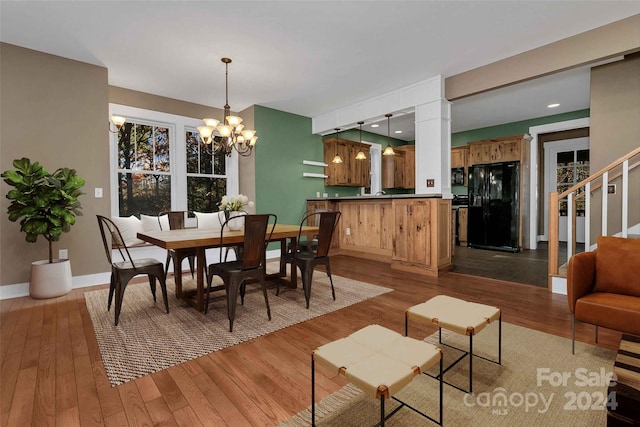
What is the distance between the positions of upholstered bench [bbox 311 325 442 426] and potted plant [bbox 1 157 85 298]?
3.43 m

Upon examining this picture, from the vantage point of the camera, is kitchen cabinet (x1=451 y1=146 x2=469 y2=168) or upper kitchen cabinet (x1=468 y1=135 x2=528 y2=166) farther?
kitchen cabinet (x1=451 y1=146 x2=469 y2=168)

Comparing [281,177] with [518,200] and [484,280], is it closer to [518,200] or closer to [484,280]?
[484,280]

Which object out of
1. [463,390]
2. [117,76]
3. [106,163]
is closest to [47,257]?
[106,163]

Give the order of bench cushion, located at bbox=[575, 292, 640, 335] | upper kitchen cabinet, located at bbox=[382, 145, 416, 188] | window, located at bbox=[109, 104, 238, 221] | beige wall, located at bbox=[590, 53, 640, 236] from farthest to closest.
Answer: upper kitchen cabinet, located at bbox=[382, 145, 416, 188] → window, located at bbox=[109, 104, 238, 221] → beige wall, located at bbox=[590, 53, 640, 236] → bench cushion, located at bbox=[575, 292, 640, 335]

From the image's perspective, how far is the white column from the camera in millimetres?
4316

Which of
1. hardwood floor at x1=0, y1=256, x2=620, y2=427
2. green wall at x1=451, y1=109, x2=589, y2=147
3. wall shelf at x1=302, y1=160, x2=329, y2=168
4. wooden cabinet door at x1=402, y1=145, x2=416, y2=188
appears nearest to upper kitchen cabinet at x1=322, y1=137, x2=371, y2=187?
wall shelf at x1=302, y1=160, x2=329, y2=168

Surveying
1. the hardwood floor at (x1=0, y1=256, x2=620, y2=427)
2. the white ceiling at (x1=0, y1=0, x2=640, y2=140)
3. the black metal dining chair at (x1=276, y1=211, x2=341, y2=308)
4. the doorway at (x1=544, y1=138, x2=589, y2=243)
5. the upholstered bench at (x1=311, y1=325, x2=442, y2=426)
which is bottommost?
the hardwood floor at (x1=0, y1=256, x2=620, y2=427)

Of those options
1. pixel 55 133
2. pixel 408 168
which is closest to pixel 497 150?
pixel 408 168

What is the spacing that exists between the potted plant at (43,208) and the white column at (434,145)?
443cm

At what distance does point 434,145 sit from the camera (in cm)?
437

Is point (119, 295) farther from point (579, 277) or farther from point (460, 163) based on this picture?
point (460, 163)

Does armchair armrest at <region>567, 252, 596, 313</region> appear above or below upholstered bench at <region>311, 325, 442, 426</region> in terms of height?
above

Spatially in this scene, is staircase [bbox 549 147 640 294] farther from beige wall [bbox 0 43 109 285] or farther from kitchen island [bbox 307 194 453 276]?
beige wall [bbox 0 43 109 285]

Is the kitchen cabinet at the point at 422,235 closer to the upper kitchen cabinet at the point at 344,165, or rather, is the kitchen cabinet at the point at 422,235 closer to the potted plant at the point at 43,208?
the upper kitchen cabinet at the point at 344,165
